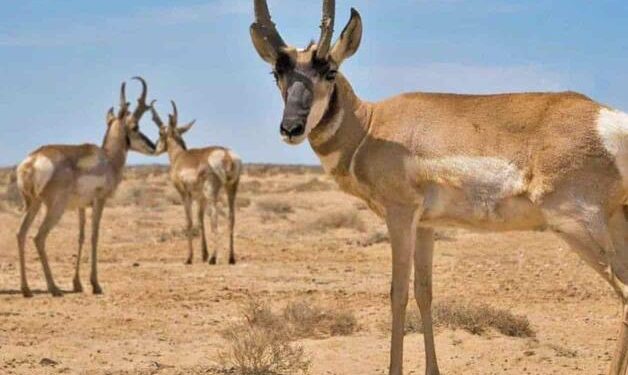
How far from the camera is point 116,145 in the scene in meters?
20.0

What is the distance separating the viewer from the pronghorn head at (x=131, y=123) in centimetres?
2030

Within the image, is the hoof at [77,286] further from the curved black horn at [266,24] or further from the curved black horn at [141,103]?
the curved black horn at [266,24]

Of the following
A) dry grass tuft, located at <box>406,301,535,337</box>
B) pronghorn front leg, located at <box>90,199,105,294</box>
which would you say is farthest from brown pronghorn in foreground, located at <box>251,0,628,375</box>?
pronghorn front leg, located at <box>90,199,105,294</box>

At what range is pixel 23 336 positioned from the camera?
12.6 meters

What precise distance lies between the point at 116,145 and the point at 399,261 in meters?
11.7

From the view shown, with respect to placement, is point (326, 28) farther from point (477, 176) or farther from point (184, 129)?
point (184, 129)

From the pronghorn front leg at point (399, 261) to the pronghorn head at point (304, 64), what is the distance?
3.46ft

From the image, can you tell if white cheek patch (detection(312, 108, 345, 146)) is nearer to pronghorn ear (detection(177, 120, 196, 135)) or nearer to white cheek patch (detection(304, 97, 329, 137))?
white cheek patch (detection(304, 97, 329, 137))

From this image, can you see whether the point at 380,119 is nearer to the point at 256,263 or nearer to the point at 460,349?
the point at 460,349

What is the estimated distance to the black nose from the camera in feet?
29.1

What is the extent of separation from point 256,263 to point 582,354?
39.4 feet

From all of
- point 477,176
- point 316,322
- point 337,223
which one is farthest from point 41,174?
point 337,223

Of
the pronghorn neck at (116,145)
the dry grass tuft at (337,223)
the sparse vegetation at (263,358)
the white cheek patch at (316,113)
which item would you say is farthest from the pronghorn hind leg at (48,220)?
the dry grass tuft at (337,223)

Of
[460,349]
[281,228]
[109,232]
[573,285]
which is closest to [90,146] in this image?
[573,285]
